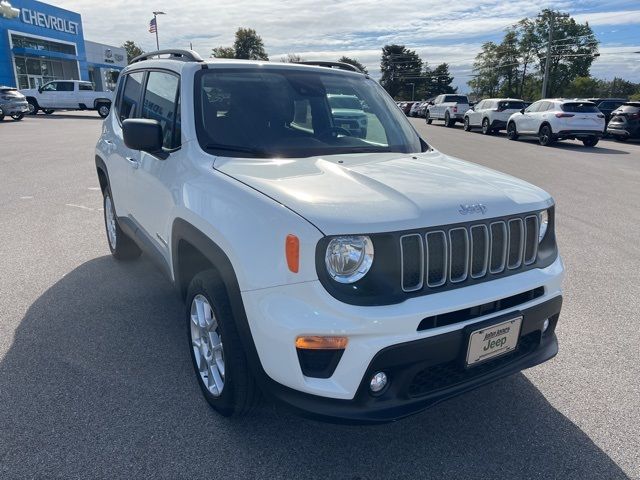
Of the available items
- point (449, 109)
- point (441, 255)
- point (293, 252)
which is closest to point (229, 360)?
point (293, 252)

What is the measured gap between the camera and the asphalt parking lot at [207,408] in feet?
8.19

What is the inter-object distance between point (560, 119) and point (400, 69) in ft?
289

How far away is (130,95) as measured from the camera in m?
4.55

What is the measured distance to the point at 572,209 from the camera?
7.96 m

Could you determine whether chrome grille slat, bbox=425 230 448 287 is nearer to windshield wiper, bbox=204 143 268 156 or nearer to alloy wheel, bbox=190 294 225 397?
alloy wheel, bbox=190 294 225 397

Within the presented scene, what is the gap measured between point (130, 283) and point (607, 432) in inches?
151

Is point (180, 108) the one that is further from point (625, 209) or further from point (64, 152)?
point (64, 152)

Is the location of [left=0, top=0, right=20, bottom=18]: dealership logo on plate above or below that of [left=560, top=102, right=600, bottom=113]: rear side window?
above

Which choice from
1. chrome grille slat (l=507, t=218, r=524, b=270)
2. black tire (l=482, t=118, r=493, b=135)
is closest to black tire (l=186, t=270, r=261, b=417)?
chrome grille slat (l=507, t=218, r=524, b=270)

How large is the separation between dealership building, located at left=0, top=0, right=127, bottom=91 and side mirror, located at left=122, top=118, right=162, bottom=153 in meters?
38.8

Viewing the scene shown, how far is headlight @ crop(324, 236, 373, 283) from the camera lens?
84.9 inches

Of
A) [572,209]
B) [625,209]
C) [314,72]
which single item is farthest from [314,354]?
[625,209]

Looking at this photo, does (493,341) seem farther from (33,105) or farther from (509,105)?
(33,105)

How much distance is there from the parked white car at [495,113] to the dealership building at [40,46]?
3086 cm
